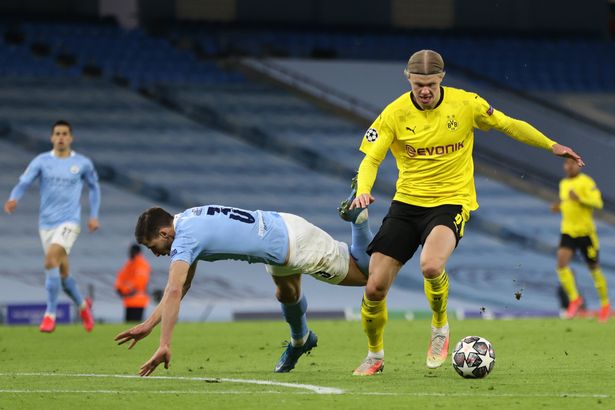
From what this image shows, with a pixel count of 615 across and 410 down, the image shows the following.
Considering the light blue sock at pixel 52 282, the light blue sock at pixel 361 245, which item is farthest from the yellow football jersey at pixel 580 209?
the light blue sock at pixel 361 245

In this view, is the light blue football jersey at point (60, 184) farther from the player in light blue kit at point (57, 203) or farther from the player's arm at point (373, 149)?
the player's arm at point (373, 149)

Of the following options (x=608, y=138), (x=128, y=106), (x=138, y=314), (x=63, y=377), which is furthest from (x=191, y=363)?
(x=608, y=138)

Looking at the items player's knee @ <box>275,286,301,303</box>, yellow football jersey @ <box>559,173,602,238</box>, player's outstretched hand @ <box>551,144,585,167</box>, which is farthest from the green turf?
yellow football jersey @ <box>559,173,602,238</box>

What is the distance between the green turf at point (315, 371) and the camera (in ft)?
27.2

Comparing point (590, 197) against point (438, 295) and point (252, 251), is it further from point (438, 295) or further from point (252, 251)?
point (252, 251)

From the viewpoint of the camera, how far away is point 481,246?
28.7 metres

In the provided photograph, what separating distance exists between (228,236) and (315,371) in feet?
5.42

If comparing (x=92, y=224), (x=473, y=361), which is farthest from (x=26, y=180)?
(x=473, y=361)

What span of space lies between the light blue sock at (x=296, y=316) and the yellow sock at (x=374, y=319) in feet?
1.67

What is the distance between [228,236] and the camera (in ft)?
31.8

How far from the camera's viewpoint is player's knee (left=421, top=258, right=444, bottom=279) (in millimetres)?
10039

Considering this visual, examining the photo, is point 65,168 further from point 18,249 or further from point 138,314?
point 18,249

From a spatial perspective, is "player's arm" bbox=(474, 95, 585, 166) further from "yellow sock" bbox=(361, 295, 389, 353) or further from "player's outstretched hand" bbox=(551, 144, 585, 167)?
"yellow sock" bbox=(361, 295, 389, 353)

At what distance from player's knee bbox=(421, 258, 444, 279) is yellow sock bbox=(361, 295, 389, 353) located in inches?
18.1
